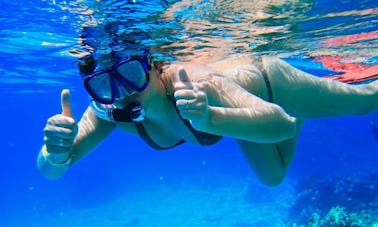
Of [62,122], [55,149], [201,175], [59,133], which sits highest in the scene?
[62,122]

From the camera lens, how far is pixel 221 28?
803 centimetres

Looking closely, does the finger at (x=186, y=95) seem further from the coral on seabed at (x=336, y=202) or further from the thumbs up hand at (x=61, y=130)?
the coral on seabed at (x=336, y=202)

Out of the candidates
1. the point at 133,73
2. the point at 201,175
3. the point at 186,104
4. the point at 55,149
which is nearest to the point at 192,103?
the point at 186,104

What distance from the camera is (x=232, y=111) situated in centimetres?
347

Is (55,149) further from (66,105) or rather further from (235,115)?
(235,115)

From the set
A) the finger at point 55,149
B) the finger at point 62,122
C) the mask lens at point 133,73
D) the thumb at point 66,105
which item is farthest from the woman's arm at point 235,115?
the finger at point 55,149

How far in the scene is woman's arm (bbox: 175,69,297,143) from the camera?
125 inches

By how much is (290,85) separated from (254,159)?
4.89 ft

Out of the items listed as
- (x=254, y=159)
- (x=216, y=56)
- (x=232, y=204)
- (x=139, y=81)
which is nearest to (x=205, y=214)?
(x=232, y=204)

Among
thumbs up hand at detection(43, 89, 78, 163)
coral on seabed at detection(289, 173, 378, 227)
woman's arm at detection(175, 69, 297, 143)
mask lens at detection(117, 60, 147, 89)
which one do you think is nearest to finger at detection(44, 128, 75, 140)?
thumbs up hand at detection(43, 89, 78, 163)

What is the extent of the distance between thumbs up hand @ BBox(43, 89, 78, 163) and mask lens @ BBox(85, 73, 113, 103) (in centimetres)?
31

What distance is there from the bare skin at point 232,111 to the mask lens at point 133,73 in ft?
0.70

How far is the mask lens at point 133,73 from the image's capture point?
413 cm

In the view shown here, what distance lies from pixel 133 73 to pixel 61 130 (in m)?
1.07
